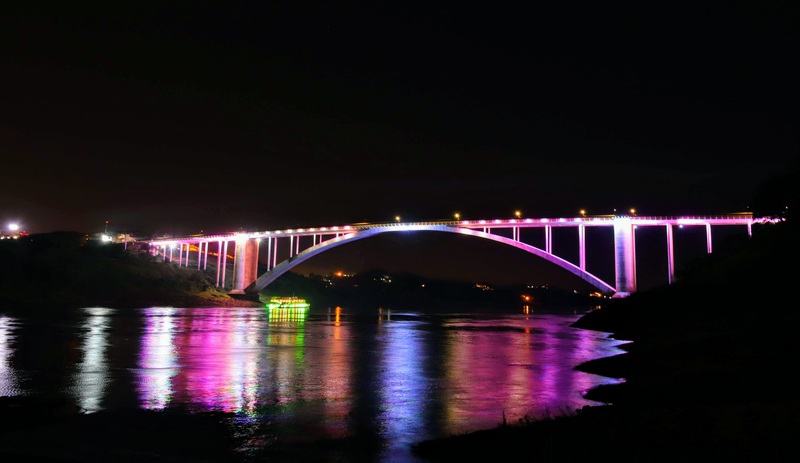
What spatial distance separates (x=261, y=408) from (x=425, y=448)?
4.56 metres

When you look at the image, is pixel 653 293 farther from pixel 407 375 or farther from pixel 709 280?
pixel 407 375

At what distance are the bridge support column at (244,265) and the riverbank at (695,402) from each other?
8911 centimetres

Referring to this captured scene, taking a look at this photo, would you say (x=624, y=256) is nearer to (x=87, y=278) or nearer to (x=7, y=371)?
(x=7, y=371)

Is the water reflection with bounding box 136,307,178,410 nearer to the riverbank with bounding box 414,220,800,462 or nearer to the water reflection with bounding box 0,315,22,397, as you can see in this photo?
the water reflection with bounding box 0,315,22,397

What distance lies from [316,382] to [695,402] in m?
9.52

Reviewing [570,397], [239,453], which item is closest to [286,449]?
[239,453]

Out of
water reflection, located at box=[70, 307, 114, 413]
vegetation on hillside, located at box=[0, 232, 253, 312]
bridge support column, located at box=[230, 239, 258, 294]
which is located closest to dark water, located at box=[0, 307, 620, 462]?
water reflection, located at box=[70, 307, 114, 413]

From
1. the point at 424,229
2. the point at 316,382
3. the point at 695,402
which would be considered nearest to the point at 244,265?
the point at 424,229

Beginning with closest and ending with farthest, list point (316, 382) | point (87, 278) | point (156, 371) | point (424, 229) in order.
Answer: point (316, 382) → point (156, 371) → point (424, 229) → point (87, 278)

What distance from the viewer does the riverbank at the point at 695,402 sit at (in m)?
7.60

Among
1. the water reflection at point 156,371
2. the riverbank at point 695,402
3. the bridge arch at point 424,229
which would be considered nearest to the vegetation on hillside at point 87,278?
the bridge arch at point 424,229

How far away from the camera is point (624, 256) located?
6944 centimetres

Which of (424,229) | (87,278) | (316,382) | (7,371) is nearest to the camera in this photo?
(316,382)

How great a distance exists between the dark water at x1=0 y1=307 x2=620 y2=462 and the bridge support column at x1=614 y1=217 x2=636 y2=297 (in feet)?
136
